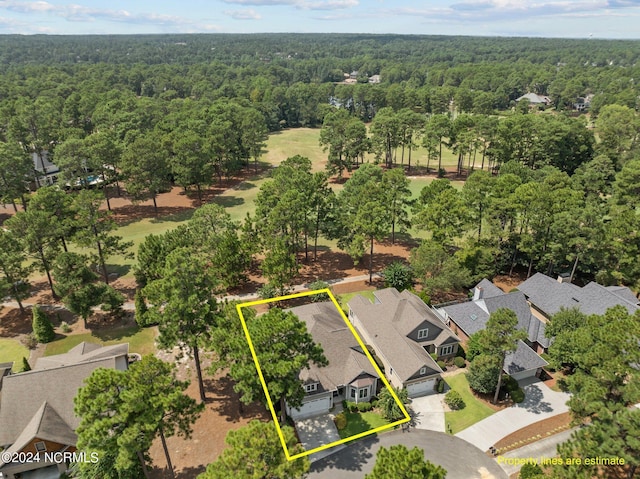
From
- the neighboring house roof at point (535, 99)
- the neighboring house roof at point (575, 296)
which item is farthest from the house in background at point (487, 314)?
the neighboring house roof at point (535, 99)

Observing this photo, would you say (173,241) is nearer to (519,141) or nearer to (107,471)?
(107,471)

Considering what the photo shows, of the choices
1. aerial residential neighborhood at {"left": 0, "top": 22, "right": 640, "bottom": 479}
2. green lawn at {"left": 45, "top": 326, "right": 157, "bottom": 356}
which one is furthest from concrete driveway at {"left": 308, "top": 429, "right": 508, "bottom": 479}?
green lawn at {"left": 45, "top": 326, "right": 157, "bottom": 356}

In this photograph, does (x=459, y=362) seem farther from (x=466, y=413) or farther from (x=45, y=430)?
(x=45, y=430)

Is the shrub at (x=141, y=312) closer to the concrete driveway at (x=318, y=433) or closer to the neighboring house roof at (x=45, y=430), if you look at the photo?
the neighboring house roof at (x=45, y=430)

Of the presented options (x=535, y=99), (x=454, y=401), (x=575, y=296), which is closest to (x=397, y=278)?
(x=454, y=401)

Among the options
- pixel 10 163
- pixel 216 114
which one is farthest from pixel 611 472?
pixel 216 114

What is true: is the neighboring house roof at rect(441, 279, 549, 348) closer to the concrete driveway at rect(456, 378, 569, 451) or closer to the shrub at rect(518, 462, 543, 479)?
the concrete driveway at rect(456, 378, 569, 451)
